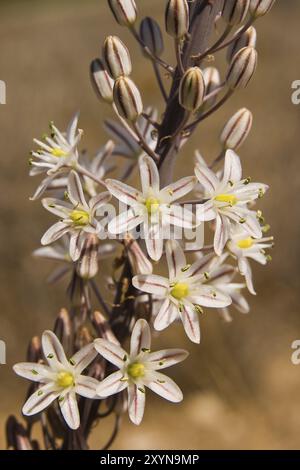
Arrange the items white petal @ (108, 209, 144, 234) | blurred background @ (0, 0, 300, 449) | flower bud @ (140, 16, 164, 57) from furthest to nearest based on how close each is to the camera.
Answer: blurred background @ (0, 0, 300, 449), flower bud @ (140, 16, 164, 57), white petal @ (108, 209, 144, 234)

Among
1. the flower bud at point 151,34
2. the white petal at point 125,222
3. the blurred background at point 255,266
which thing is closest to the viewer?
the white petal at point 125,222

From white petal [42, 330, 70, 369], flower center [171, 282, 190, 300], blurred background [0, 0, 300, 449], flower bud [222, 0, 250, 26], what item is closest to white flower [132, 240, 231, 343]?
flower center [171, 282, 190, 300]

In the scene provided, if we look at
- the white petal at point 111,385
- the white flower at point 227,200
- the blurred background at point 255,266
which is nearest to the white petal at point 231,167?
the white flower at point 227,200

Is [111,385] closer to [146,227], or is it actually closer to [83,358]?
[83,358]

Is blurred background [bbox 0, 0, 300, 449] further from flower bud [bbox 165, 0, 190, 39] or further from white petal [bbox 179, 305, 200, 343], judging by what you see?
flower bud [bbox 165, 0, 190, 39]

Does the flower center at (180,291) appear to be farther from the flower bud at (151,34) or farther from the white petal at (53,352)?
the flower bud at (151,34)

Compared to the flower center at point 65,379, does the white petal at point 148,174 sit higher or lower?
higher
